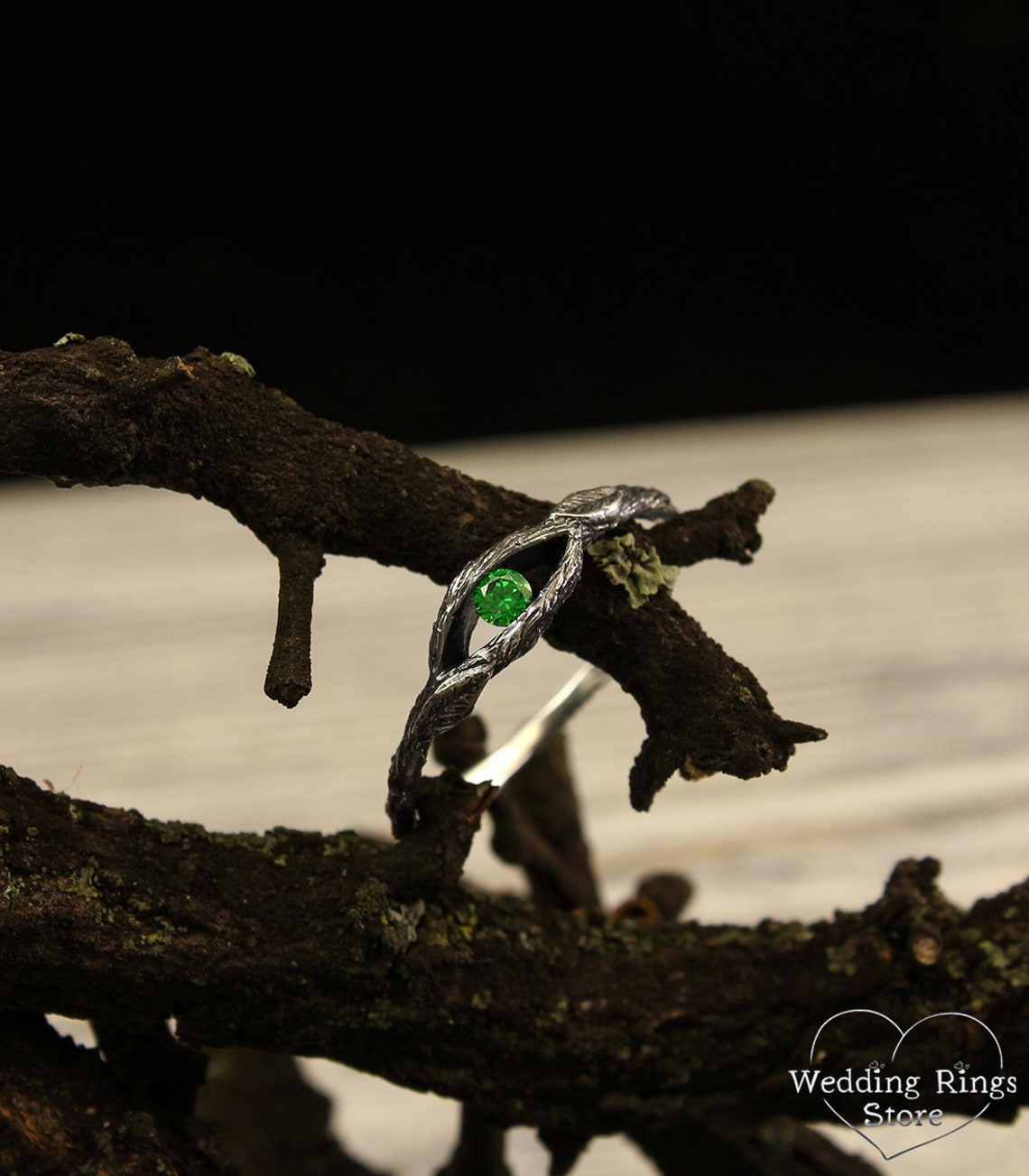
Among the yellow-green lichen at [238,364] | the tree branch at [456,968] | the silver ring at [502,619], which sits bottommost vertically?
the tree branch at [456,968]

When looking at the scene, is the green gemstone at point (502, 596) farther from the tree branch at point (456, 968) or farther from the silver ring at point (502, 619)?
the tree branch at point (456, 968)

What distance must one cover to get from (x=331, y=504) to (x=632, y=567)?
28 centimetres

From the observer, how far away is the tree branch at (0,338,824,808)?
1103 mm

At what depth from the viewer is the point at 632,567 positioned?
4.03 ft

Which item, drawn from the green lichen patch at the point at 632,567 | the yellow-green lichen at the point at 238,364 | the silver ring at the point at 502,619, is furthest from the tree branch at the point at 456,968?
the yellow-green lichen at the point at 238,364

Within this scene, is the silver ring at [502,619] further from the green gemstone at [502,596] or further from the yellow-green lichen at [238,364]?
the yellow-green lichen at [238,364]

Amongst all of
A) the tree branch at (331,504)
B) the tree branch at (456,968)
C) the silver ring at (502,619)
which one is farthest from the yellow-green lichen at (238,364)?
the tree branch at (456,968)

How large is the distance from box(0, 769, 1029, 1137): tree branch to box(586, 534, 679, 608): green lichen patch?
26 centimetres

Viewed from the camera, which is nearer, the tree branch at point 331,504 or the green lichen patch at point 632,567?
the tree branch at point 331,504

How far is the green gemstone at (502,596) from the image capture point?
117cm

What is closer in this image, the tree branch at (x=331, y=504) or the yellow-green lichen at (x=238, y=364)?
the tree branch at (x=331, y=504)

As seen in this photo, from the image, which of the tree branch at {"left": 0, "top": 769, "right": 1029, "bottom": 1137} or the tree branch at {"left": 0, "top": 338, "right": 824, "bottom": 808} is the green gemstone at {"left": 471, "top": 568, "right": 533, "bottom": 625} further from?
the tree branch at {"left": 0, "top": 769, "right": 1029, "bottom": 1137}

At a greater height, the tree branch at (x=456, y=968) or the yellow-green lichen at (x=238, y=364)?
the yellow-green lichen at (x=238, y=364)

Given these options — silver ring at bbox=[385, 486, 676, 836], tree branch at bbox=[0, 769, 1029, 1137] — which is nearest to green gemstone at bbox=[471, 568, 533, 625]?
silver ring at bbox=[385, 486, 676, 836]
